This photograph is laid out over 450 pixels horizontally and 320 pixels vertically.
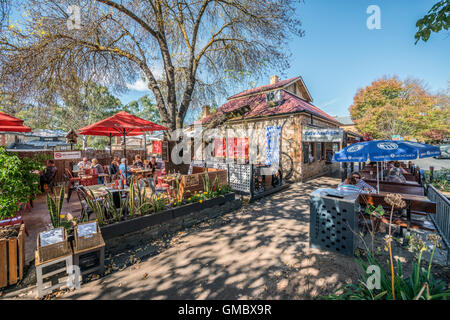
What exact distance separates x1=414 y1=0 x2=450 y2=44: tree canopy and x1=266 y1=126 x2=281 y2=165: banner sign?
734 centimetres

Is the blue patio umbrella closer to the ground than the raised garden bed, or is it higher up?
higher up

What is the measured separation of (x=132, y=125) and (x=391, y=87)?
27889 mm

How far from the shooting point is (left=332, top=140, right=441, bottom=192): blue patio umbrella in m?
4.30

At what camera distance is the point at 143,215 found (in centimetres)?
418

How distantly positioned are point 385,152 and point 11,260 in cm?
723

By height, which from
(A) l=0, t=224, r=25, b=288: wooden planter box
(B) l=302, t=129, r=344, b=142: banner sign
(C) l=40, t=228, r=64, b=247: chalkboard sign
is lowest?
(A) l=0, t=224, r=25, b=288: wooden planter box

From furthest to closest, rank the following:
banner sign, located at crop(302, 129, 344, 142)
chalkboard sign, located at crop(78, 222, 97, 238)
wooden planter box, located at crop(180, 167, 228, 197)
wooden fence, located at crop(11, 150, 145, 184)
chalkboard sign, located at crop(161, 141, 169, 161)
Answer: wooden fence, located at crop(11, 150, 145, 184), banner sign, located at crop(302, 129, 344, 142), chalkboard sign, located at crop(161, 141, 169, 161), wooden planter box, located at crop(180, 167, 228, 197), chalkboard sign, located at crop(78, 222, 97, 238)

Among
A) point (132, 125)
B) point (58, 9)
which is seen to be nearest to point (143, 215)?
point (132, 125)

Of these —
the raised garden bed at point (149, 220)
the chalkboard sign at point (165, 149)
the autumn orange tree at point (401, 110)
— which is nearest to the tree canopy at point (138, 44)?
the chalkboard sign at point (165, 149)

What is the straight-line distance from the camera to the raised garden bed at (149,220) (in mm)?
3592

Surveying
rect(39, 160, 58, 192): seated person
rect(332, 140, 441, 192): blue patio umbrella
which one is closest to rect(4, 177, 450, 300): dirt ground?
rect(332, 140, 441, 192): blue patio umbrella

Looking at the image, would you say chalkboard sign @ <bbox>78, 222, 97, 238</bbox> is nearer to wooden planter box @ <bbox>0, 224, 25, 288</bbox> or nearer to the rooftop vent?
wooden planter box @ <bbox>0, 224, 25, 288</bbox>

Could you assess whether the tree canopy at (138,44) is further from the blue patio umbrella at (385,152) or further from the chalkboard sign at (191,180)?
the blue patio umbrella at (385,152)

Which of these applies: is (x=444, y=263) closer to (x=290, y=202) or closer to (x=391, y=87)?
(x=290, y=202)
